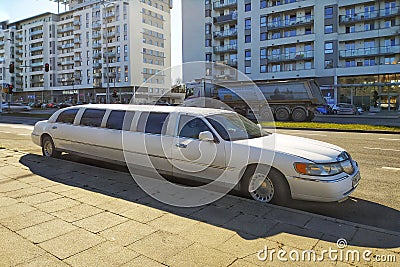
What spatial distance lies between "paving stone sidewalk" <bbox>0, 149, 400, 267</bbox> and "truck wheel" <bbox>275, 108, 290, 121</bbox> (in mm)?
21586

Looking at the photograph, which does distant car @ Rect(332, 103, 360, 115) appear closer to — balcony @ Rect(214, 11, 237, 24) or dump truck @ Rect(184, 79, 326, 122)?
dump truck @ Rect(184, 79, 326, 122)

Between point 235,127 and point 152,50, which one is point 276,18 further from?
point 235,127

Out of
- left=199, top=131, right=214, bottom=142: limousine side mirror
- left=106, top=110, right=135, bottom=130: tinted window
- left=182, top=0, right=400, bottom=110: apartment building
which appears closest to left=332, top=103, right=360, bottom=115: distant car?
left=182, top=0, right=400, bottom=110: apartment building

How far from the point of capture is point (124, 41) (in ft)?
235

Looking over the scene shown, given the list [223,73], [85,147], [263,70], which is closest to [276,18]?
[263,70]

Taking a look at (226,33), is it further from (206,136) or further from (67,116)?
(206,136)

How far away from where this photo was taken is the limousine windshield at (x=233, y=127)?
5.27 metres

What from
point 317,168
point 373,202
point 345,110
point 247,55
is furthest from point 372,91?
point 317,168

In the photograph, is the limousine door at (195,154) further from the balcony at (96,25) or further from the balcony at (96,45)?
the balcony at (96,25)

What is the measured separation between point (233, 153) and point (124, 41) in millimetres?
71989

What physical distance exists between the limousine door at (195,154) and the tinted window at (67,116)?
10.7 ft

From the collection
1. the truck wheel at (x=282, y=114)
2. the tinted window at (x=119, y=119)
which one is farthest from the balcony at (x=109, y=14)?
the tinted window at (x=119, y=119)

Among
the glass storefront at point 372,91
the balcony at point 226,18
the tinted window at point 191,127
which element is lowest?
the tinted window at point 191,127

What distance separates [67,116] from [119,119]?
1.87m
